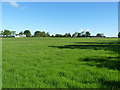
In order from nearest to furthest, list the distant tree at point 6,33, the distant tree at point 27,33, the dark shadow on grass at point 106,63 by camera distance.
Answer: the dark shadow on grass at point 106,63 → the distant tree at point 6,33 → the distant tree at point 27,33

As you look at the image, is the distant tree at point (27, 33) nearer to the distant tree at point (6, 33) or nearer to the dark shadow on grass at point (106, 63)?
the distant tree at point (6, 33)

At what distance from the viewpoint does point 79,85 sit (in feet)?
16.1

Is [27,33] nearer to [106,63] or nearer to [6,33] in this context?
[6,33]

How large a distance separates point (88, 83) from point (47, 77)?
1616 millimetres

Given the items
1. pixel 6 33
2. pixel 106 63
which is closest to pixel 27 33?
pixel 6 33

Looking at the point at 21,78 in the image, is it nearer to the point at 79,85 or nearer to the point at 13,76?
the point at 13,76

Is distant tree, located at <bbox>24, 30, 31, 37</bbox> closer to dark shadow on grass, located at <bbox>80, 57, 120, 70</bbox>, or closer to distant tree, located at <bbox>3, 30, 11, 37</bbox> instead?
distant tree, located at <bbox>3, 30, 11, 37</bbox>

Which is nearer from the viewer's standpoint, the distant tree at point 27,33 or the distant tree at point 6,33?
the distant tree at point 6,33

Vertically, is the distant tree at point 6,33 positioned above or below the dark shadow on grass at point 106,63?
above

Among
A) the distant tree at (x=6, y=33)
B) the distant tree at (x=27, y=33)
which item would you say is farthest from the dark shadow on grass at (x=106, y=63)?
the distant tree at (x=27, y=33)

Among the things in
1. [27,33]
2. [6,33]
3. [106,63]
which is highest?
[27,33]

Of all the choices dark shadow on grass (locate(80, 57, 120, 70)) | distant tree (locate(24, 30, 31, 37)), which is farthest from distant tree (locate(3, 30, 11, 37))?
dark shadow on grass (locate(80, 57, 120, 70))

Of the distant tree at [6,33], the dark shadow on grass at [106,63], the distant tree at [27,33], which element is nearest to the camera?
the dark shadow on grass at [106,63]

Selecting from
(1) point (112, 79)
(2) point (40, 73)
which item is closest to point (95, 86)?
(1) point (112, 79)
